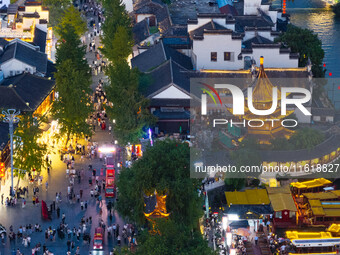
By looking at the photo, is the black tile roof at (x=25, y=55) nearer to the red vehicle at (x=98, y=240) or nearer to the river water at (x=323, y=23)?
the red vehicle at (x=98, y=240)

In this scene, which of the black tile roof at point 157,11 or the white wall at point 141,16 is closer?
the black tile roof at point 157,11

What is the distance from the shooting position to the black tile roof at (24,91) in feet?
340

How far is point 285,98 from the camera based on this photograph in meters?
98.8

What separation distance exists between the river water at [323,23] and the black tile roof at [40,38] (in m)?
37.3

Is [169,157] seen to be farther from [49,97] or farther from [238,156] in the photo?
[49,97]

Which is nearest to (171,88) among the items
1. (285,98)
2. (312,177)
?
(285,98)

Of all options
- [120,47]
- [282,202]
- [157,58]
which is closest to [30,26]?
[120,47]

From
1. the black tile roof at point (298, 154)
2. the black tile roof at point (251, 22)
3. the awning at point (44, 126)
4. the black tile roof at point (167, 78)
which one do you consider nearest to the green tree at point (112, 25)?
the black tile roof at point (167, 78)

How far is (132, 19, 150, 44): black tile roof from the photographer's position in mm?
129875

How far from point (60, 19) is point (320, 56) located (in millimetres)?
37945

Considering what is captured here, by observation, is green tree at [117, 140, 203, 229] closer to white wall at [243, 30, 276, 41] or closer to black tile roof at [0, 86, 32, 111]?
black tile roof at [0, 86, 32, 111]

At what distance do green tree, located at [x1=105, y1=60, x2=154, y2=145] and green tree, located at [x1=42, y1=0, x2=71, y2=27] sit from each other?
39906mm

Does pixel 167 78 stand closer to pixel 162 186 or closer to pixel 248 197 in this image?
pixel 248 197

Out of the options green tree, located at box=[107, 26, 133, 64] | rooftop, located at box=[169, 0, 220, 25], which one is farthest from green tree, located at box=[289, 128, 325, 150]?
rooftop, located at box=[169, 0, 220, 25]
